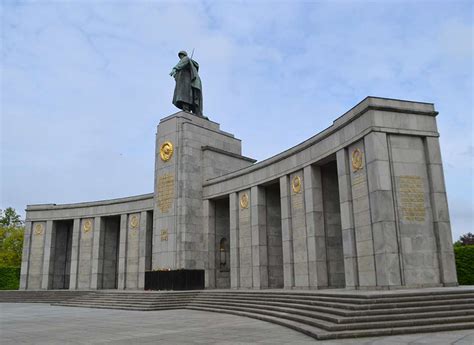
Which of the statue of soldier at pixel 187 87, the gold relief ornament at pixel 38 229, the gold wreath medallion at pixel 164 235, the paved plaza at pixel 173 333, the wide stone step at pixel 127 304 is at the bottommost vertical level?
the paved plaza at pixel 173 333

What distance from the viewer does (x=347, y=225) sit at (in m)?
19.4

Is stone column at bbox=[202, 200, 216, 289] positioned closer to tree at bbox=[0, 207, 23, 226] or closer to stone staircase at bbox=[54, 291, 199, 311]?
stone staircase at bbox=[54, 291, 199, 311]

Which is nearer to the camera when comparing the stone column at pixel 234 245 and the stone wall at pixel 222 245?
the stone column at pixel 234 245

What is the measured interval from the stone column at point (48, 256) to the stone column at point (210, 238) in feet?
59.6

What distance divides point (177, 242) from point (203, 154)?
7.03 m

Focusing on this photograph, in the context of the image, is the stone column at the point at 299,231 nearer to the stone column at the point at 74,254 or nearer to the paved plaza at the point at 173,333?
the paved plaza at the point at 173,333

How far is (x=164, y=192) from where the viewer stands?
31.4 meters

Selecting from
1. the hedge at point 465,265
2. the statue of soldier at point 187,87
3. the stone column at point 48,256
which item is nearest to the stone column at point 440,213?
the hedge at point 465,265

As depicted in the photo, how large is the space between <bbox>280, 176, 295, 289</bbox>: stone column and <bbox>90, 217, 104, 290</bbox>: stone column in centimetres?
2037

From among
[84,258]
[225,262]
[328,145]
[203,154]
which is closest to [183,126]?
[203,154]

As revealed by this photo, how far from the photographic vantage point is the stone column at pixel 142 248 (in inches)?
1378

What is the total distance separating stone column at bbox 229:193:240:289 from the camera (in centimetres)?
2812

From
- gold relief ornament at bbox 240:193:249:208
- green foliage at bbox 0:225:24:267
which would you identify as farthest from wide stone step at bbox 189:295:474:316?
green foliage at bbox 0:225:24:267

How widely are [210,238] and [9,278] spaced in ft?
87.4
